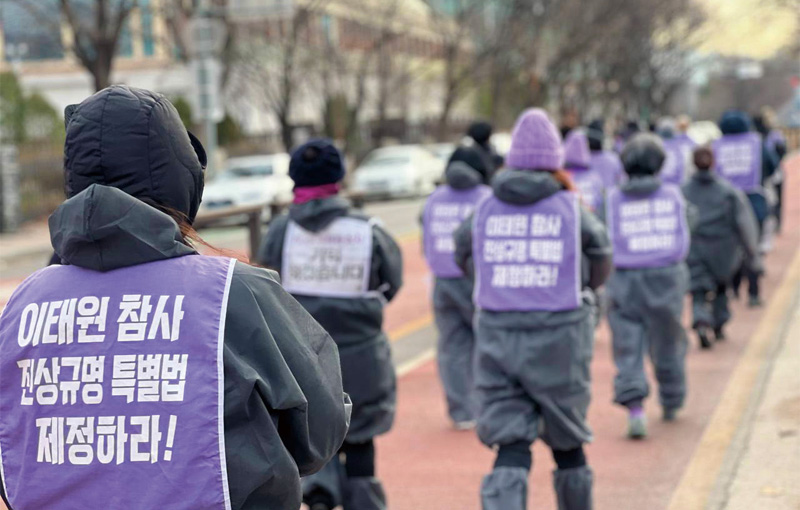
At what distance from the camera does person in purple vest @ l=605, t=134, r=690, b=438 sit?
311 inches

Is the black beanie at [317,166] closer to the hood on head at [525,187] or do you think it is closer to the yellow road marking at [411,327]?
the hood on head at [525,187]

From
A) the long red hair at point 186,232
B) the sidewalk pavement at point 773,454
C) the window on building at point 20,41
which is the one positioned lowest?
the sidewalk pavement at point 773,454

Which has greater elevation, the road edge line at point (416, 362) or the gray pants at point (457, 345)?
the gray pants at point (457, 345)

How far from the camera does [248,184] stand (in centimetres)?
2794

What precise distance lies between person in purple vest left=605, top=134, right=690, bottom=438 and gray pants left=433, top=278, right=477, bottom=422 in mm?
929

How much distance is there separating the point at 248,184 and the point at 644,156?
20631 mm

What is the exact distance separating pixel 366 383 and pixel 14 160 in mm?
22196

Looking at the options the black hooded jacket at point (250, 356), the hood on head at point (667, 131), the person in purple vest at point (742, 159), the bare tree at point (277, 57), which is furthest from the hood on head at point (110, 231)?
the bare tree at point (277, 57)

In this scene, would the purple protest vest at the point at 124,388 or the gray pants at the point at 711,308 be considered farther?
the gray pants at the point at 711,308

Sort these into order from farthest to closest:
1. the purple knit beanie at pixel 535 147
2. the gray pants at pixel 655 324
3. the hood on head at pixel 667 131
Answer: the hood on head at pixel 667 131 → the gray pants at pixel 655 324 → the purple knit beanie at pixel 535 147

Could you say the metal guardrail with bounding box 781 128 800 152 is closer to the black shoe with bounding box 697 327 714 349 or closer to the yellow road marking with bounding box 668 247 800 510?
the yellow road marking with bounding box 668 247 800 510

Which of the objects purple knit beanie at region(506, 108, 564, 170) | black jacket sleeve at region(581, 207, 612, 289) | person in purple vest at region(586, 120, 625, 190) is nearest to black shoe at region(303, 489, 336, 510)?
black jacket sleeve at region(581, 207, 612, 289)

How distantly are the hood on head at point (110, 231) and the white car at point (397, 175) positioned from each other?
3363 centimetres

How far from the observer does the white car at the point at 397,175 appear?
37250 mm
